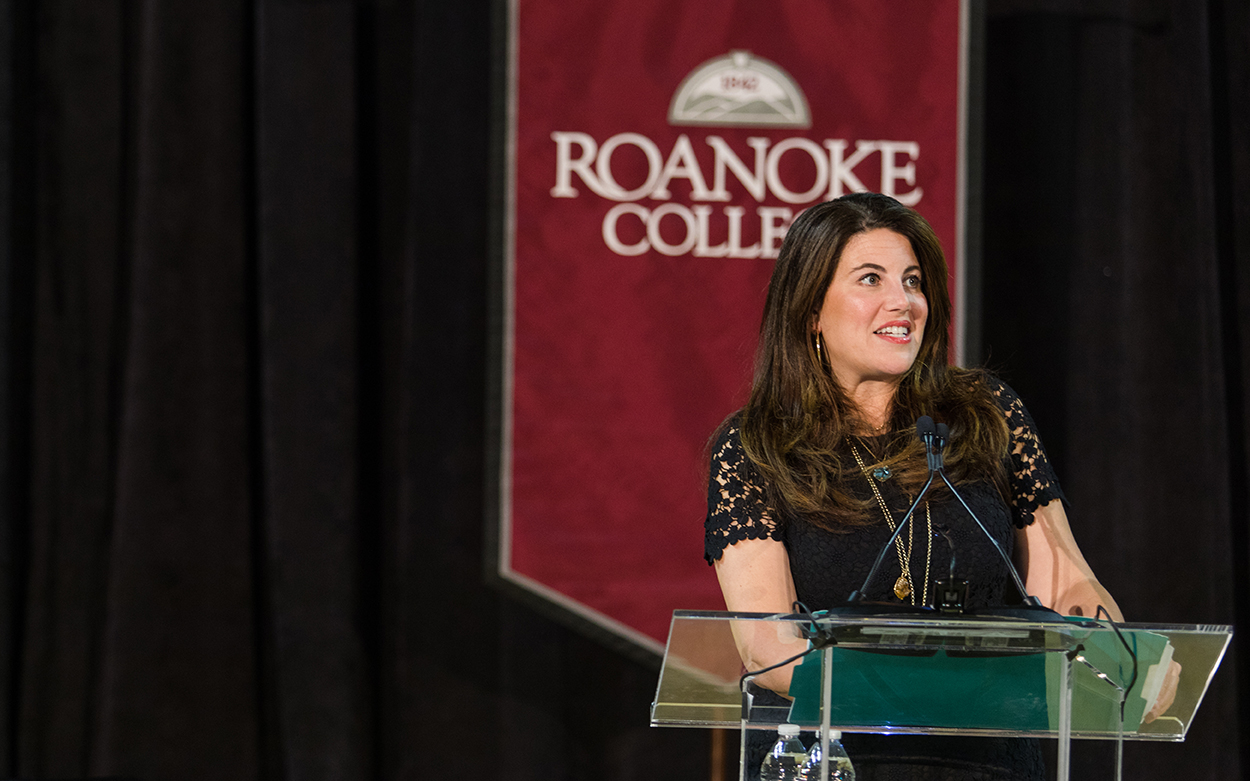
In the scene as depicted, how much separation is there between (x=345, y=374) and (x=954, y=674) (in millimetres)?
2193

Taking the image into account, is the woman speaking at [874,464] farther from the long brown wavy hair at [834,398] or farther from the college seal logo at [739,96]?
the college seal logo at [739,96]

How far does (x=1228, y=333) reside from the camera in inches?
137

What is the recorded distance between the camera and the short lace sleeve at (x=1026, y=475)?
1.87 m

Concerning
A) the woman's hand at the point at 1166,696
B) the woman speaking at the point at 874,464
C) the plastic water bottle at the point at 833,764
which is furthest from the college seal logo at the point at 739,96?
the woman's hand at the point at 1166,696

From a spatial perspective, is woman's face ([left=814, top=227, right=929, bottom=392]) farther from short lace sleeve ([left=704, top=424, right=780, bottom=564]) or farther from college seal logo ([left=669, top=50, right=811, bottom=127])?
college seal logo ([left=669, top=50, right=811, bottom=127])

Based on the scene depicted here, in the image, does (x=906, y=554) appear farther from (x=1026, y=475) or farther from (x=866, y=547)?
(x=1026, y=475)

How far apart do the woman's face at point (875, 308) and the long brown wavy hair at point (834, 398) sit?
17 millimetres

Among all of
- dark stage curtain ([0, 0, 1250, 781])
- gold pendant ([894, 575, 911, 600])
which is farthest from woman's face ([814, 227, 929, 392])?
dark stage curtain ([0, 0, 1250, 781])

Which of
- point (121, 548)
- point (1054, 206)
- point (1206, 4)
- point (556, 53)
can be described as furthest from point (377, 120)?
point (1206, 4)

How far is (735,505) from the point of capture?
1.77 meters

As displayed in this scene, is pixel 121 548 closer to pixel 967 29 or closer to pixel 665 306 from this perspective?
pixel 665 306

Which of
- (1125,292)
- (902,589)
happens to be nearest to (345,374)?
(902,589)

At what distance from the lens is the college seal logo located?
10.3 feet

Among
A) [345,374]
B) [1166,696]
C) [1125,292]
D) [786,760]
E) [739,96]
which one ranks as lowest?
[786,760]
